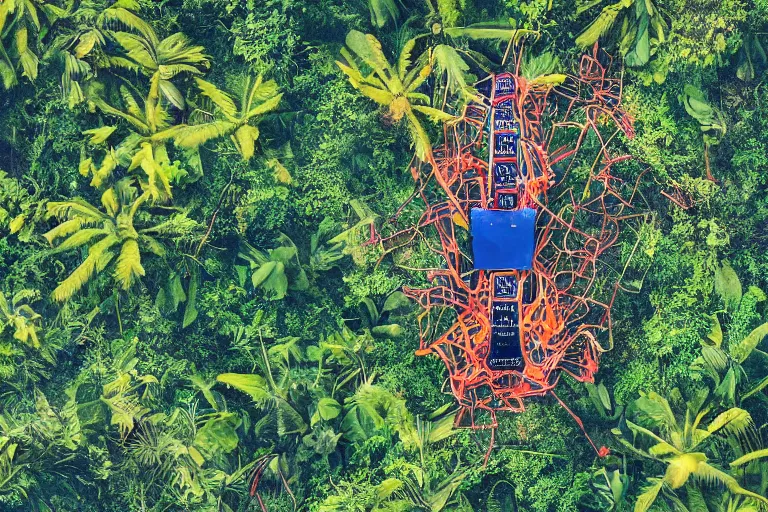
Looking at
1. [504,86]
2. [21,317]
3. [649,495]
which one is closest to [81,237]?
[21,317]

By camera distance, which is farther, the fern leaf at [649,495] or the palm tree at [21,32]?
the fern leaf at [649,495]

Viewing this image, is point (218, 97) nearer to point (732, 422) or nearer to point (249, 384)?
point (249, 384)

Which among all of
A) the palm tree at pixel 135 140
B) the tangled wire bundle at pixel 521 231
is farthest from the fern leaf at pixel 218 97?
the tangled wire bundle at pixel 521 231

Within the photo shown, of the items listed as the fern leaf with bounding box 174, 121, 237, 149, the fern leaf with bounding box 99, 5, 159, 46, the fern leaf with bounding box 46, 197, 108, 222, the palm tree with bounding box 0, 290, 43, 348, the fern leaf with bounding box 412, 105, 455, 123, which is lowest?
the palm tree with bounding box 0, 290, 43, 348

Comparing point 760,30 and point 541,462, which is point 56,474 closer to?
point 541,462

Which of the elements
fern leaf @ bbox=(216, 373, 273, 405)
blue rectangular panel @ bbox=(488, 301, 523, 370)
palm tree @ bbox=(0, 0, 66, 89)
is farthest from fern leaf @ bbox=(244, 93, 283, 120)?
blue rectangular panel @ bbox=(488, 301, 523, 370)

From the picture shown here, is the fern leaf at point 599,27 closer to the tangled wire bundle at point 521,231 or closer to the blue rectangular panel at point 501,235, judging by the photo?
the tangled wire bundle at point 521,231

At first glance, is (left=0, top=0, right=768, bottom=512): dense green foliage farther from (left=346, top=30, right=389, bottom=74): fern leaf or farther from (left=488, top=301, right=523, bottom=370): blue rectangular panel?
(left=488, top=301, right=523, bottom=370): blue rectangular panel
